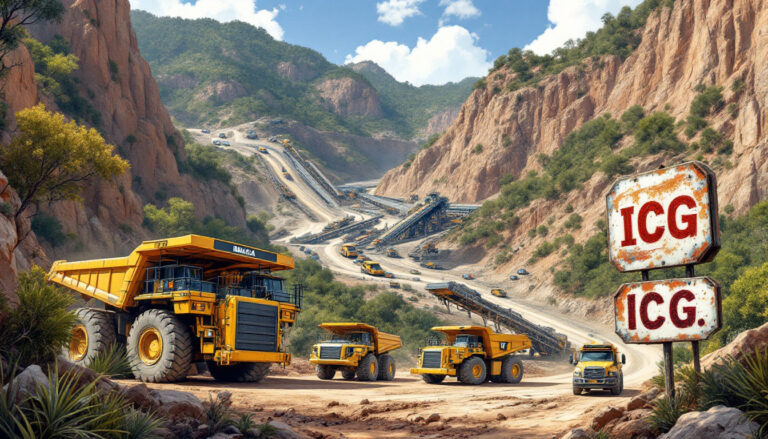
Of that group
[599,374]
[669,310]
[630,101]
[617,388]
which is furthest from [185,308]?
[630,101]

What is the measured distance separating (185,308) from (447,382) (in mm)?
15374

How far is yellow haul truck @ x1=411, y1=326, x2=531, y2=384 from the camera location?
28.8m

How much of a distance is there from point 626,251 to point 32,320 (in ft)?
33.2

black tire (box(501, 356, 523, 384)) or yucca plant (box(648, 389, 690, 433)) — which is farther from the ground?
yucca plant (box(648, 389, 690, 433))

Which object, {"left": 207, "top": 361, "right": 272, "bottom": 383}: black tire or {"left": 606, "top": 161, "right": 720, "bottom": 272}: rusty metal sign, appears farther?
{"left": 207, "top": 361, "right": 272, "bottom": 383}: black tire

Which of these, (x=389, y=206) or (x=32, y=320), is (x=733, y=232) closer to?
(x=32, y=320)

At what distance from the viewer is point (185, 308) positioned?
20.5 metres

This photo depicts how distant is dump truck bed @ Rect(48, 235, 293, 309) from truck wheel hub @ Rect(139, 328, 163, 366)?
5.97ft

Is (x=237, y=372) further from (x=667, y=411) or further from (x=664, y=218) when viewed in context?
(x=664, y=218)

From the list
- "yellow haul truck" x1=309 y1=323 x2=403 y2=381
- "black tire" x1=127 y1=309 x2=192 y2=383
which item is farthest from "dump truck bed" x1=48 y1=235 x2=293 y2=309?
"yellow haul truck" x1=309 y1=323 x2=403 y2=381

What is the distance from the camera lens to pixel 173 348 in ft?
66.3

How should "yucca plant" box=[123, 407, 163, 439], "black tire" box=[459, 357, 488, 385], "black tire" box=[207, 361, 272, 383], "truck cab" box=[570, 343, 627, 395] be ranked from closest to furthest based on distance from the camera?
"yucca plant" box=[123, 407, 163, 439] → "truck cab" box=[570, 343, 627, 395] → "black tire" box=[207, 361, 272, 383] → "black tire" box=[459, 357, 488, 385]

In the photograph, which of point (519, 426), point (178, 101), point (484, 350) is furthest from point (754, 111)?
point (178, 101)

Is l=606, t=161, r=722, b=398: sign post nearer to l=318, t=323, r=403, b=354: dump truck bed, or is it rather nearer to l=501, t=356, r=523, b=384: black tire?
l=318, t=323, r=403, b=354: dump truck bed
